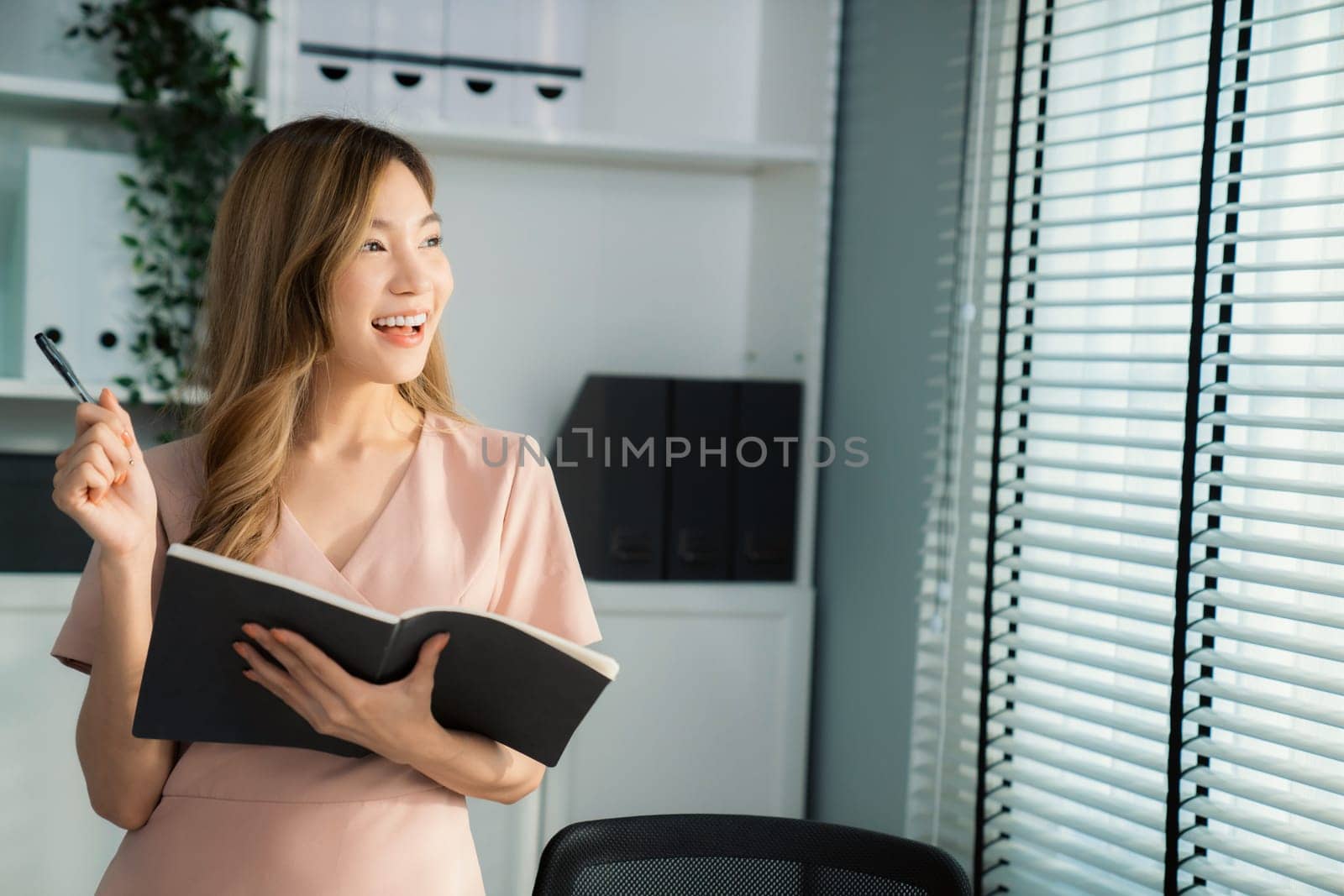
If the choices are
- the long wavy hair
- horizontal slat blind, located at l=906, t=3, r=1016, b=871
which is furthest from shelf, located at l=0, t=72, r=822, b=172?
the long wavy hair

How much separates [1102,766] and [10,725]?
5.85 ft

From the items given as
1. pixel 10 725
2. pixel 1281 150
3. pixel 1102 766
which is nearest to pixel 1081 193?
pixel 1281 150

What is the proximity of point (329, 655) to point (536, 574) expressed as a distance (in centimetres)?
29

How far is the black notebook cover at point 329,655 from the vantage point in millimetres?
940

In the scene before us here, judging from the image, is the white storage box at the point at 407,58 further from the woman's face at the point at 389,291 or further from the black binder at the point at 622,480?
the woman's face at the point at 389,291

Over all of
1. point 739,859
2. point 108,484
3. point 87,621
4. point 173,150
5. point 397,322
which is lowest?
point 739,859

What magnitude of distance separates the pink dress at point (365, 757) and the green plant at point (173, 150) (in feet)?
3.34

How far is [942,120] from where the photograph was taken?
218 centimetres

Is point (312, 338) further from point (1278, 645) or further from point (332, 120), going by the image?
point (1278, 645)

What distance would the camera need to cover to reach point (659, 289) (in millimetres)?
2633

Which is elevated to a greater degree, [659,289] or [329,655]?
[659,289]

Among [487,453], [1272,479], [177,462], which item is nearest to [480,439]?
[487,453]

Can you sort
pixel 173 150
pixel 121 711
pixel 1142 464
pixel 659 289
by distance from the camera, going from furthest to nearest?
pixel 659 289 → pixel 173 150 → pixel 1142 464 → pixel 121 711

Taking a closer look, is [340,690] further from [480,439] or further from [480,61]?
[480,61]
